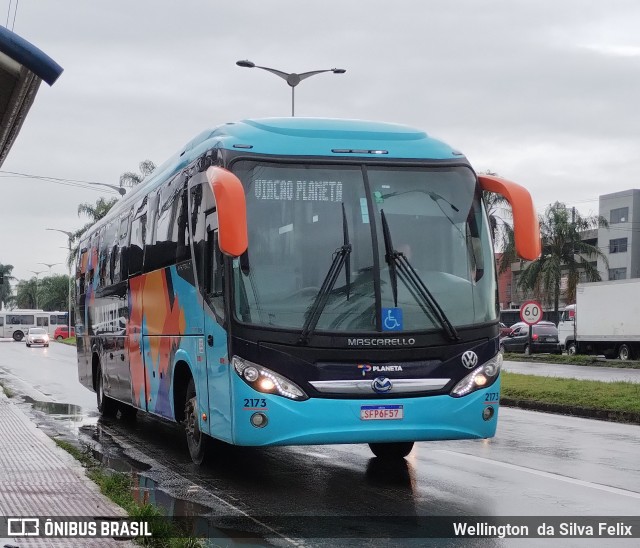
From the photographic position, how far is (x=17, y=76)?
293 inches

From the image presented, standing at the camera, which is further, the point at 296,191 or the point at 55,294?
the point at 55,294

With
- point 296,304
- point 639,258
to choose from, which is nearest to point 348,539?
point 296,304

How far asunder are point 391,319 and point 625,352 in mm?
34881

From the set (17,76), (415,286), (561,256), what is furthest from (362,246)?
(561,256)

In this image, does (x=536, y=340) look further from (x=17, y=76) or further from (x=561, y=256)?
(x=17, y=76)

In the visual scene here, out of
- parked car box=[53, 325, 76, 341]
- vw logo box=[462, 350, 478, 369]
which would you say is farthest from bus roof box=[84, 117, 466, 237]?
parked car box=[53, 325, 76, 341]

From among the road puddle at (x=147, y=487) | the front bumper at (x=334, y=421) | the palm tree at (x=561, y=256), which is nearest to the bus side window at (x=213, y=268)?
the front bumper at (x=334, y=421)

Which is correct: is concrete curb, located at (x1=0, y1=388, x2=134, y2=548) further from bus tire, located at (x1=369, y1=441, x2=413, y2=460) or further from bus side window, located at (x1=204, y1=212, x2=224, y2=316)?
bus tire, located at (x1=369, y1=441, x2=413, y2=460)

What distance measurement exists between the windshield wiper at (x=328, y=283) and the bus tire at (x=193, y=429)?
6.87 ft

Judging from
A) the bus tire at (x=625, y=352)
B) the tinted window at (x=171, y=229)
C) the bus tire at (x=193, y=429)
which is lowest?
the bus tire at (x=625, y=352)

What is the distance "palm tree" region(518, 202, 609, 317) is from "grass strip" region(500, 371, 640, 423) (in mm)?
40803

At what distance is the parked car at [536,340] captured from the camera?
164 feet

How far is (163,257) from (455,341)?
408cm

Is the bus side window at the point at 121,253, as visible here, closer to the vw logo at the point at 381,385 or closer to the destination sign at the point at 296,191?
the destination sign at the point at 296,191
